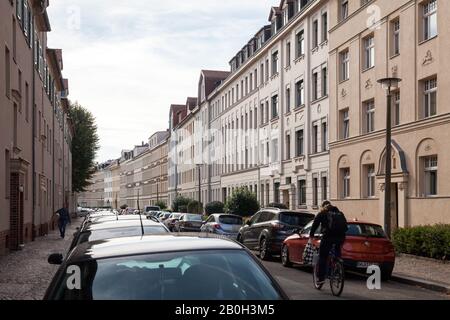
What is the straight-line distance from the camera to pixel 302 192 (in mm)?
40062

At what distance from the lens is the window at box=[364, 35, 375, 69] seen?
29.5 meters

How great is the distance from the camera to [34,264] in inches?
712

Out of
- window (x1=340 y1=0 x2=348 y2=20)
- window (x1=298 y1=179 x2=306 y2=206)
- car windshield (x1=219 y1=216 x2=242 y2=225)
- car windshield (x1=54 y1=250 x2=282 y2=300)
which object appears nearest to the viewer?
car windshield (x1=54 y1=250 x2=282 y2=300)

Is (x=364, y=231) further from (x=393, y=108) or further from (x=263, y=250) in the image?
(x=393, y=108)

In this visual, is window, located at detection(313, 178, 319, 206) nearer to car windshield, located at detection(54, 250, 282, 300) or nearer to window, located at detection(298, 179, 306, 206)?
window, located at detection(298, 179, 306, 206)

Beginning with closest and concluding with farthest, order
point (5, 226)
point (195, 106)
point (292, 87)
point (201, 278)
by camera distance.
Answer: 1. point (201, 278)
2. point (5, 226)
3. point (292, 87)
4. point (195, 106)

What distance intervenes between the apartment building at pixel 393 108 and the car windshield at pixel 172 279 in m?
19.9

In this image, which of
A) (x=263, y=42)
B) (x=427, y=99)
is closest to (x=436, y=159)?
(x=427, y=99)

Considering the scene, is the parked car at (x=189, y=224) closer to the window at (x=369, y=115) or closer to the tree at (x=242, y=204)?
the tree at (x=242, y=204)

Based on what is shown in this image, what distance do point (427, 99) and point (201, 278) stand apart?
2223 centimetres

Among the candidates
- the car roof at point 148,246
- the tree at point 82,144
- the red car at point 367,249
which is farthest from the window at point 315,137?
the tree at point 82,144

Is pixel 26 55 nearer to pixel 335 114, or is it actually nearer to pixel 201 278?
pixel 335 114

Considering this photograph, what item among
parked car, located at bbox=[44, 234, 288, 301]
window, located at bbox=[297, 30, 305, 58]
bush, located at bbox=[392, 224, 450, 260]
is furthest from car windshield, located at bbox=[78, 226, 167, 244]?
window, located at bbox=[297, 30, 305, 58]

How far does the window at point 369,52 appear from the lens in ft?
96.8
